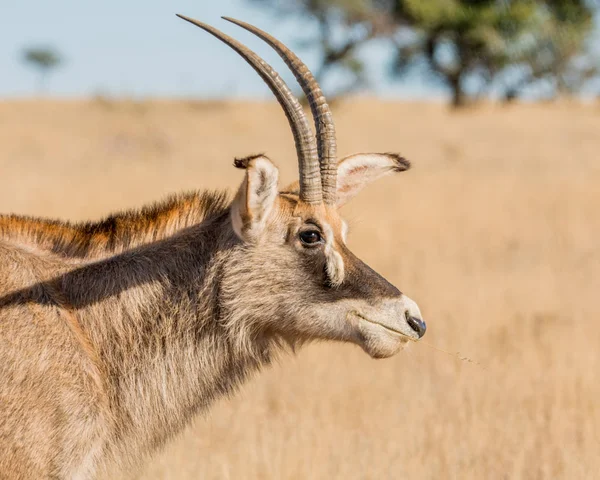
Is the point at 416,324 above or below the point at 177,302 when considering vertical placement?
above

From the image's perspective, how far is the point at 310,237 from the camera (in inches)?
188

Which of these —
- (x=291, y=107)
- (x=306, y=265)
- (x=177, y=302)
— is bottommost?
(x=177, y=302)

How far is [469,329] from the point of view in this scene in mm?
9195

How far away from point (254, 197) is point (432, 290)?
661cm

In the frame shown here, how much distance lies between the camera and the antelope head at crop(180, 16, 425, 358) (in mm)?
4668

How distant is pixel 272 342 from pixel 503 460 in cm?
218

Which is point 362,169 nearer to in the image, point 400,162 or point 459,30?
point 400,162

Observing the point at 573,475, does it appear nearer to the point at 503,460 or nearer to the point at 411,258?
the point at 503,460

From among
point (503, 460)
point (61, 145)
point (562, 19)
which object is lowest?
point (503, 460)

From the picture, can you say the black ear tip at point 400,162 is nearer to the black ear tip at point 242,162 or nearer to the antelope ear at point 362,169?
the antelope ear at point 362,169

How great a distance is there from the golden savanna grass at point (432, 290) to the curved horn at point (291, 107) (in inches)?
39.1

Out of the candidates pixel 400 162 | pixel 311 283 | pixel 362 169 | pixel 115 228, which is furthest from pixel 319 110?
pixel 115 228

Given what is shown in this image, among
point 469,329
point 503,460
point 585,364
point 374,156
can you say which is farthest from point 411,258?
point 374,156

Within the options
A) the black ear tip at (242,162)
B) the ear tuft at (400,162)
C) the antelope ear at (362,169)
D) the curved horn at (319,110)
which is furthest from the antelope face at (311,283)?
the ear tuft at (400,162)
